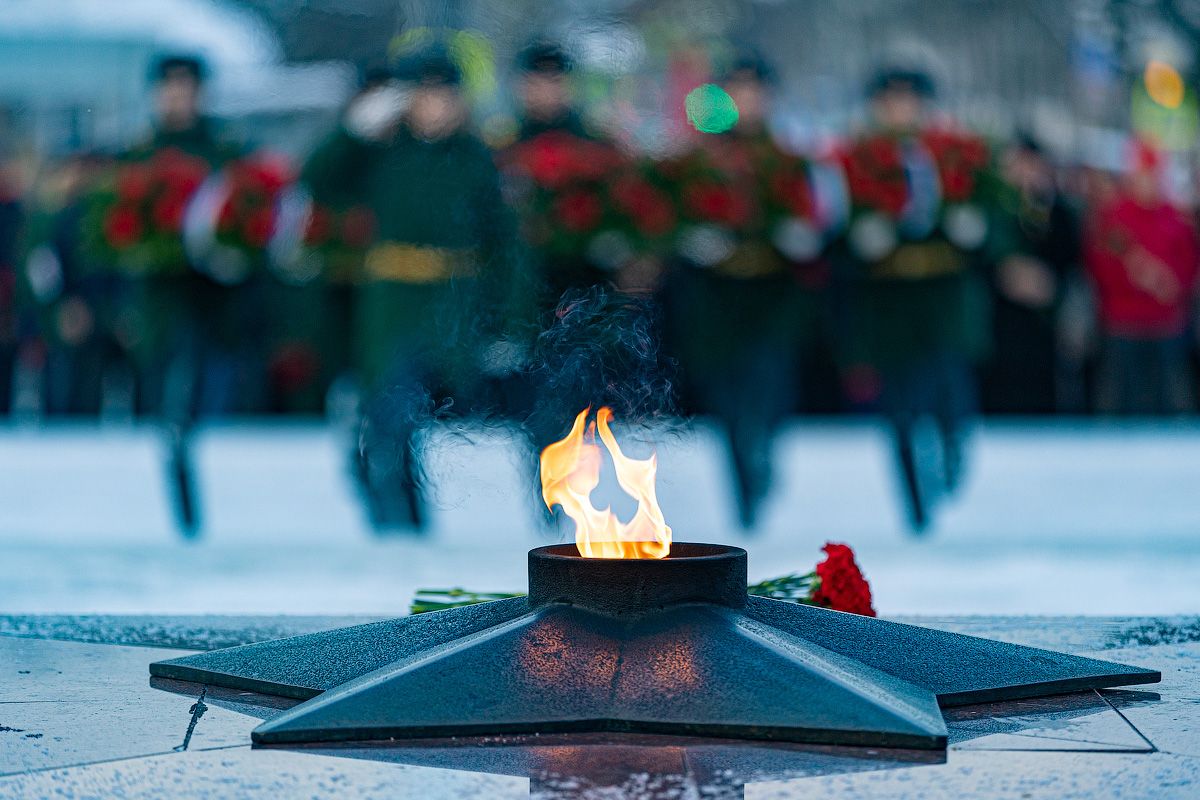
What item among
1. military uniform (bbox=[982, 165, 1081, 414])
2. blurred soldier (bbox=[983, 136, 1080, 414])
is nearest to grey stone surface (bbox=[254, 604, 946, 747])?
blurred soldier (bbox=[983, 136, 1080, 414])

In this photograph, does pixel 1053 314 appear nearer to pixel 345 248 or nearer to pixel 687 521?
pixel 687 521

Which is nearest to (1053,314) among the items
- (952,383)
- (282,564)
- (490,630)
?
(952,383)

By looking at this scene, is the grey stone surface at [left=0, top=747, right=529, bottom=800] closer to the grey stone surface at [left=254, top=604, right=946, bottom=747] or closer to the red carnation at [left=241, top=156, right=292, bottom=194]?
the grey stone surface at [left=254, top=604, right=946, bottom=747]

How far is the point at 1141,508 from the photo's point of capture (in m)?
8.58

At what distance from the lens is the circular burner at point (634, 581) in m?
3.00

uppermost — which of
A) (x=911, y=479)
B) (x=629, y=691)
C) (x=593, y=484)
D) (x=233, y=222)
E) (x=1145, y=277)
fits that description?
(x=1145, y=277)

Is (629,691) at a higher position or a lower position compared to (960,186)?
lower

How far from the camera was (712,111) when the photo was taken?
29.4 feet

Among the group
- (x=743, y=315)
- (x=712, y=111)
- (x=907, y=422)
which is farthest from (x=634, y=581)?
(x=712, y=111)

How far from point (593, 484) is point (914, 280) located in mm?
5543

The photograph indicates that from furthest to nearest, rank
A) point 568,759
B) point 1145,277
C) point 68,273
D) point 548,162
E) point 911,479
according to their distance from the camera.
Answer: point 1145,277, point 68,273, point 911,479, point 548,162, point 568,759

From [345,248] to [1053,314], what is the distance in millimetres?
7355

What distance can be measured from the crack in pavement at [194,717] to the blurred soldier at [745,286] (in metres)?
5.09

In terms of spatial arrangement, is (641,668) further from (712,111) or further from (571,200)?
(712,111)
